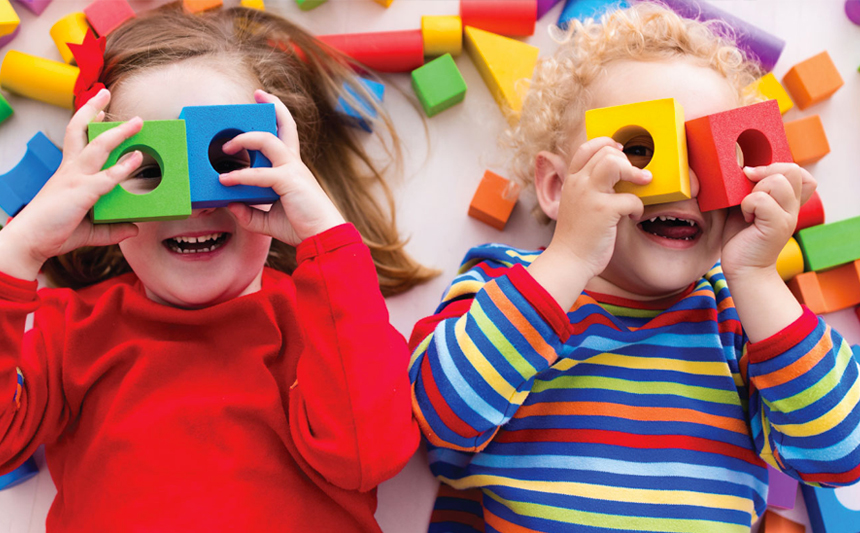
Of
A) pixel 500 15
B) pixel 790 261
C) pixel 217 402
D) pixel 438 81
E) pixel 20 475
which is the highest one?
pixel 500 15

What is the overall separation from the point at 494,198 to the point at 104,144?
71 centimetres

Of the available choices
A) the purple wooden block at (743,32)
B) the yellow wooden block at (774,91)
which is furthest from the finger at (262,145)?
the yellow wooden block at (774,91)

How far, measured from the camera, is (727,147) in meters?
0.93

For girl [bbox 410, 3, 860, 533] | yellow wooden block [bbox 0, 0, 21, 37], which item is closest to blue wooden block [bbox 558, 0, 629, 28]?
girl [bbox 410, 3, 860, 533]

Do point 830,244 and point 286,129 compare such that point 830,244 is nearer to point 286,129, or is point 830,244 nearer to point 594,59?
point 594,59

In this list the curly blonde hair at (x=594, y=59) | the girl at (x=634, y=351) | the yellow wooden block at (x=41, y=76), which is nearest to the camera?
the girl at (x=634, y=351)

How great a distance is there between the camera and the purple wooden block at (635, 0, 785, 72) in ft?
4.59

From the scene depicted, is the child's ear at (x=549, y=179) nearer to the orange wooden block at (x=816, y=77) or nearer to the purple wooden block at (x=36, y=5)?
the orange wooden block at (x=816, y=77)

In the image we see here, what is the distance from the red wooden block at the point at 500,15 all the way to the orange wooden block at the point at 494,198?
1.04 ft

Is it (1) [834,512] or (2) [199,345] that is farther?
(1) [834,512]

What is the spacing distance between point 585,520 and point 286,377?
513 millimetres

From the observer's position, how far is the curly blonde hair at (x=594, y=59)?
112 centimetres

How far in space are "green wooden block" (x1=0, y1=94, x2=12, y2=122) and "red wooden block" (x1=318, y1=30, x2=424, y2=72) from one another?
0.62 metres

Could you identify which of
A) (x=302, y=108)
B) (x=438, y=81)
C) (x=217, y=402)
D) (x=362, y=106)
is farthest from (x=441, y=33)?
(x=217, y=402)
